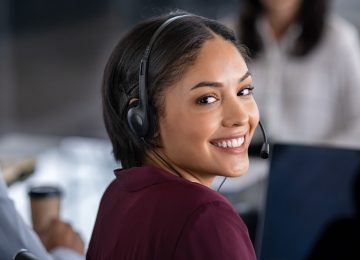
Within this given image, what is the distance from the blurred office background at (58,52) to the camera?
5.61 metres

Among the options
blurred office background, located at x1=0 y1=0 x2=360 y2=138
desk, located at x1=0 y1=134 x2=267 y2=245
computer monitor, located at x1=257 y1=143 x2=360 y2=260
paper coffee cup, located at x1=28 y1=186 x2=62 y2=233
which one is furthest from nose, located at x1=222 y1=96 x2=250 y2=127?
blurred office background, located at x1=0 y1=0 x2=360 y2=138

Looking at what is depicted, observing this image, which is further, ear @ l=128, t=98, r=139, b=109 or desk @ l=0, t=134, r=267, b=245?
desk @ l=0, t=134, r=267, b=245

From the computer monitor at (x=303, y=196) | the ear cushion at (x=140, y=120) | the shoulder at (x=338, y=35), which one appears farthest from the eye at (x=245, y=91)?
the shoulder at (x=338, y=35)

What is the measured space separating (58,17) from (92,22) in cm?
31

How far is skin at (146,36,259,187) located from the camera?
2.95 ft

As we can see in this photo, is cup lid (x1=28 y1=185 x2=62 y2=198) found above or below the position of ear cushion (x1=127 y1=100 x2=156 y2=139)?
below

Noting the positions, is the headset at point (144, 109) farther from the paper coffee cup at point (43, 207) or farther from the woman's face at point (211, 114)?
the paper coffee cup at point (43, 207)

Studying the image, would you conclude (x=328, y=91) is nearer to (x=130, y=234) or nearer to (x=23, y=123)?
(x=130, y=234)

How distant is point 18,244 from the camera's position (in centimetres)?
117

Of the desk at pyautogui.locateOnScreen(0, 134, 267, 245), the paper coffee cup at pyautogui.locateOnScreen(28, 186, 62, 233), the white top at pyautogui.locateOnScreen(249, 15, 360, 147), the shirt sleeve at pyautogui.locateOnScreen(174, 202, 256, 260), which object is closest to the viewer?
the shirt sleeve at pyautogui.locateOnScreen(174, 202, 256, 260)

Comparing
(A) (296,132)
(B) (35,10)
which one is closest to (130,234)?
(A) (296,132)

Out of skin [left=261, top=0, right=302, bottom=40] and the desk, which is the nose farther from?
skin [left=261, top=0, right=302, bottom=40]

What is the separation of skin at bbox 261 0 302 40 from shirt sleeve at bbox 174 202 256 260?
1.70 metres

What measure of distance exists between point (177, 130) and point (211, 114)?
5 centimetres
